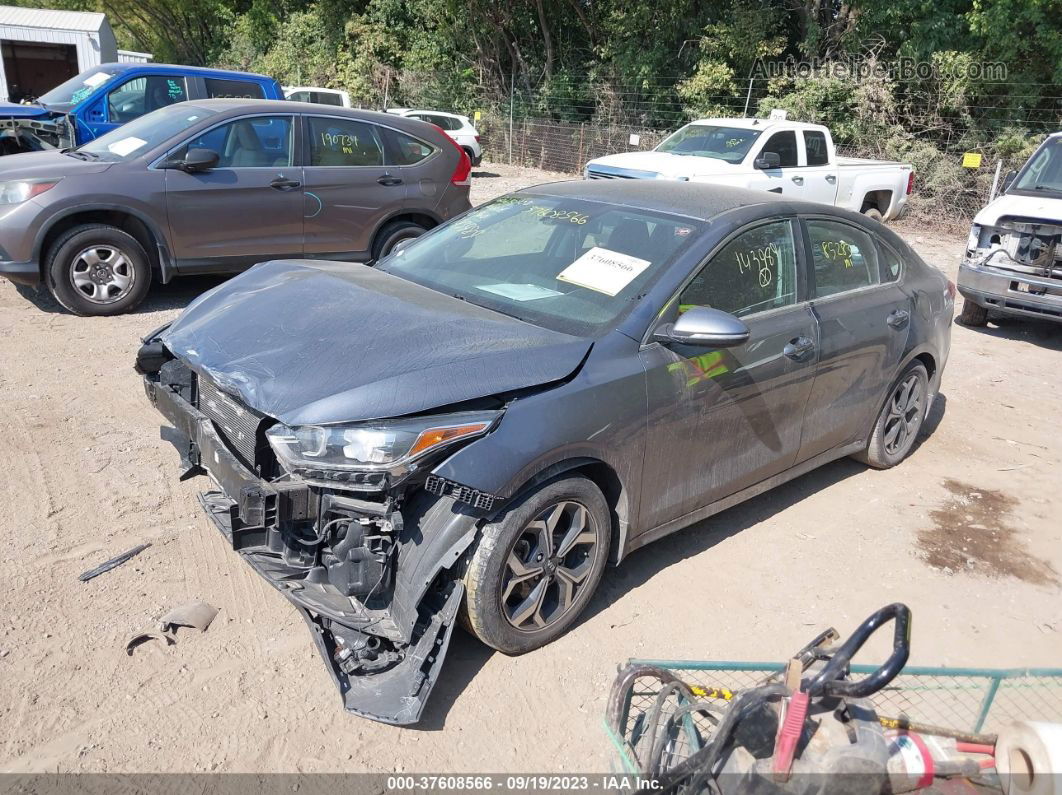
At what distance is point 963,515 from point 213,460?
4.08 metres

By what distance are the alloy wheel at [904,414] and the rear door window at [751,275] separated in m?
1.36

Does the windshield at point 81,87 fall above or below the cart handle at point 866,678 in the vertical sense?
above

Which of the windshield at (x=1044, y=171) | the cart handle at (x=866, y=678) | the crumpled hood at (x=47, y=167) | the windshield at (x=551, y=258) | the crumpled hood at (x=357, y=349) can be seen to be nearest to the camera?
the cart handle at (x=866, y=678)

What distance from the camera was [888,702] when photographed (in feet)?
9.99

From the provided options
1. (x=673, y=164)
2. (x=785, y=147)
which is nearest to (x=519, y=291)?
(x=673, y=164)

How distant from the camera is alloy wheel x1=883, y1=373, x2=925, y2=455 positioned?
5.14 m

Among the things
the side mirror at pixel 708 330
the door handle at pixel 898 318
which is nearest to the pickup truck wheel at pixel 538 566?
the side mirror at pixel 708 330

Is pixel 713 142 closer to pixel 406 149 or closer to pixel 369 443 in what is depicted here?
pixel 406 149

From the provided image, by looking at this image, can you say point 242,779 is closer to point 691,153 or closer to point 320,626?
point 320,626

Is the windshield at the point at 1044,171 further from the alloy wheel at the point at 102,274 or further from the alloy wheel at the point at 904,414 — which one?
the alloy wheel at the point at 102,274

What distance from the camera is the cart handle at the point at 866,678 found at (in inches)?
80.0

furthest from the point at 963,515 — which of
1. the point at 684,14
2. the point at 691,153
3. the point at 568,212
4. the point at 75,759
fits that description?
the point at 684,14

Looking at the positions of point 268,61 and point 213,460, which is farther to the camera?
point 268,61

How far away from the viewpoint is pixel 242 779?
2707 millimetres
